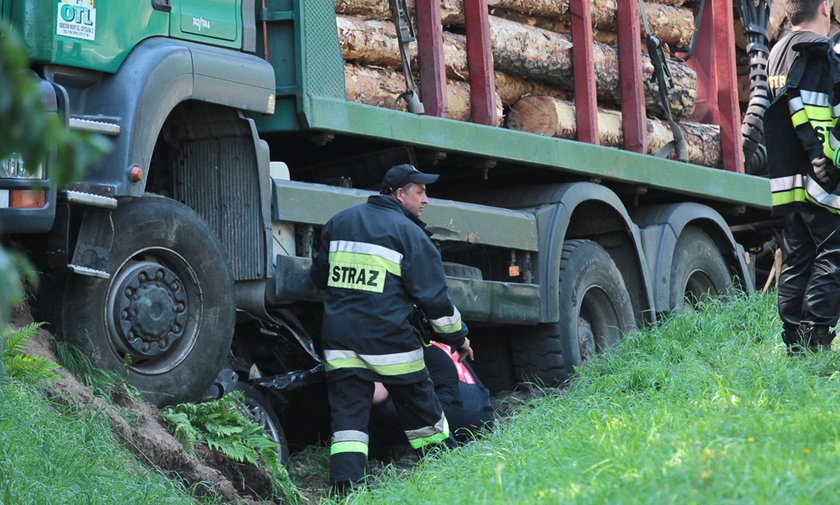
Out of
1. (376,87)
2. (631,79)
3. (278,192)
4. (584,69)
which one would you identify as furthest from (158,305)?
(631,79)

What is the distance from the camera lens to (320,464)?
6.35 metres

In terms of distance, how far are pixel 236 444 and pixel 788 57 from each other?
10.4 feet

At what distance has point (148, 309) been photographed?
17.0 ft

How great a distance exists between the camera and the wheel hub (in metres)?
5.12

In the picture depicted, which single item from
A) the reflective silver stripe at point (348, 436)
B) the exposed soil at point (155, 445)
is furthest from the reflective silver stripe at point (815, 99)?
the exposed soil at point (155, 445)

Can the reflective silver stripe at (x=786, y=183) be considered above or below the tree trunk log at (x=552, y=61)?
below

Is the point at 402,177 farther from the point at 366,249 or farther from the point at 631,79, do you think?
the point at 631,79

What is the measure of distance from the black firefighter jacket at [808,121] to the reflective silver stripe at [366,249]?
1892mm

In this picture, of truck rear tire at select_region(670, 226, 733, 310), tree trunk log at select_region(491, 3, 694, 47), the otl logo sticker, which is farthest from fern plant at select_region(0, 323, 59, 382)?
truck rear tire at select_region(670, 226, 733, 310)

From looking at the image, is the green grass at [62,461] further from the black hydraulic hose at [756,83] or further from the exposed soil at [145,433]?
the black hydraulic hose at [756,83]

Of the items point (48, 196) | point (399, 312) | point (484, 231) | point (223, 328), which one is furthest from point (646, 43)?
point (48, 196)

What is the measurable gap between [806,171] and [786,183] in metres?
0.11

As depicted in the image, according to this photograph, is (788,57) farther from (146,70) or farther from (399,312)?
(146,70)

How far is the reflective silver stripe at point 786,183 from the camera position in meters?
6.15
